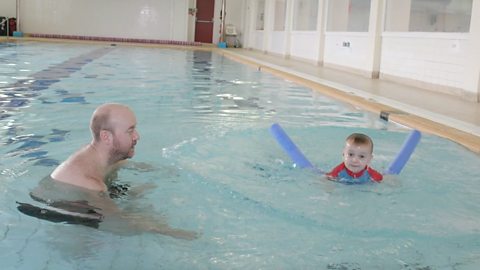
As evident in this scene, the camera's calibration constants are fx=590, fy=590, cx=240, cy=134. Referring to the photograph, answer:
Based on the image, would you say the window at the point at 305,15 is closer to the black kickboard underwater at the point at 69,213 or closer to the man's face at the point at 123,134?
the man's face at the point at 123,134

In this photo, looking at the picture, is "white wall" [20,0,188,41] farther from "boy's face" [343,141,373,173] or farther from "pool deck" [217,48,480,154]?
"boy's face" [343,141,373,173]

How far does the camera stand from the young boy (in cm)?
380

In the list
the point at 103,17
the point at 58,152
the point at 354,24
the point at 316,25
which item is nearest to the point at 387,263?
the point at 58,152

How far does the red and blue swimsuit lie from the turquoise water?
64 millimetres

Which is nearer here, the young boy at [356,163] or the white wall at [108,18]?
the young boy at [356,163]

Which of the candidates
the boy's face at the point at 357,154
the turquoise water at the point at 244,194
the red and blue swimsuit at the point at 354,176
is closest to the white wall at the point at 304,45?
the turquoise water at the point at 244,194

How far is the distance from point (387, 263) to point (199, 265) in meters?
0.84

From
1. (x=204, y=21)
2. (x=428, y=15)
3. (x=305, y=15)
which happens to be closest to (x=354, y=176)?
(x=428, y=15)

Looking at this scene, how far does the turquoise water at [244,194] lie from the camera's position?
2.65 meters

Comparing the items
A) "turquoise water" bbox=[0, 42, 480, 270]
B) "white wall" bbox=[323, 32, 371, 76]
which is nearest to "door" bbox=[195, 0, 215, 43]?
"white wall" bbox=[323, 32, 371, 76]

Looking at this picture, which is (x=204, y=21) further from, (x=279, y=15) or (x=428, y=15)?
(x=428, y=15)

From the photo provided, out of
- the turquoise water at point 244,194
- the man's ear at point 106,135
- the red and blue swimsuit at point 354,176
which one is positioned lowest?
the turquoise water at point 244,194

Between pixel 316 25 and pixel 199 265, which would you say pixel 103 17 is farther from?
pixel 199 265

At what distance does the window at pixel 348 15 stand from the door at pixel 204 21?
13054mm
